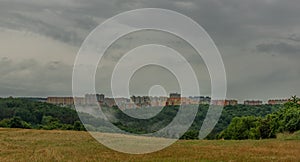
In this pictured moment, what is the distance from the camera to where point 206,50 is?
30781 mm

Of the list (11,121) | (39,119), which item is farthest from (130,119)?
(39,119)

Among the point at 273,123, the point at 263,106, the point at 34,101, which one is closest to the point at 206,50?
the point at 273,123

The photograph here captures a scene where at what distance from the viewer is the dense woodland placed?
6306 cm

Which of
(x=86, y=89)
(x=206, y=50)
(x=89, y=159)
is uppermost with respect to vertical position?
(x=206, y=50)

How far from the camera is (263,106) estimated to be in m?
144

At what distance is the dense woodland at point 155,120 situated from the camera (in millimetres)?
63062

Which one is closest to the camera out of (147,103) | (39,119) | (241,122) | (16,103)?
(147,103)

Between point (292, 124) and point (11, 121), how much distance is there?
166 ft

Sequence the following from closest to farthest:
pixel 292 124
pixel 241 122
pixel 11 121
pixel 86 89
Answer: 1. pixel 86 89
2. pixel 292 124
3. pixel 11 121
4. pixel 241 122

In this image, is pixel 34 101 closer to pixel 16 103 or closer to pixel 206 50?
pixel 16 103

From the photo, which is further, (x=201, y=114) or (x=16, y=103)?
(x=16, y=103)

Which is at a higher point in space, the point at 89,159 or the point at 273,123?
the point at 273,123

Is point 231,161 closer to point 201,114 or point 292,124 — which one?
point 292,124

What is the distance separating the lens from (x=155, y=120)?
61.3 metres
